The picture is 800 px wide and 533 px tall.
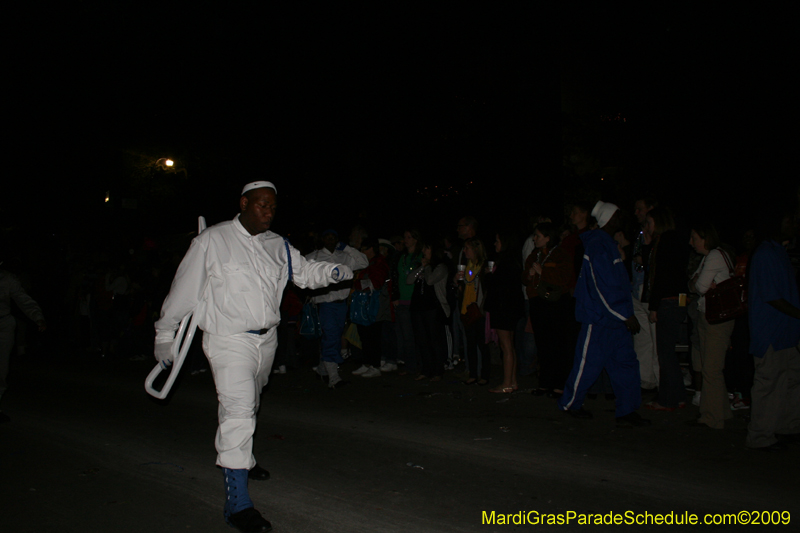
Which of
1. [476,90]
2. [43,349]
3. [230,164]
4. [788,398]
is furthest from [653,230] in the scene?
[230,164]

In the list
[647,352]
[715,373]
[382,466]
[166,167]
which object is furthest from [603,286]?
[166,167]

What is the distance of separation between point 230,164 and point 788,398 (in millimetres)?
19561

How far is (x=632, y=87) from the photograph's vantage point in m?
12.1

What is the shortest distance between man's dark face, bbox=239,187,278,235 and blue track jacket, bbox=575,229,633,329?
355 cm

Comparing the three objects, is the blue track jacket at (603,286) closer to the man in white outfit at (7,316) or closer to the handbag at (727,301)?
the handbag at (727,301)

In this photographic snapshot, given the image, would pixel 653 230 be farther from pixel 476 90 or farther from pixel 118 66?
pixel 118 66

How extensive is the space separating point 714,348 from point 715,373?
0.25 m

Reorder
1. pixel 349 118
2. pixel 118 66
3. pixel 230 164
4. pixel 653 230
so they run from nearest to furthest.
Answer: pixel 653 230, pixel 349 118, pixel 230 164, pixel 118 66

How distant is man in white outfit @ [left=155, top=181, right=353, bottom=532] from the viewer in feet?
13.6

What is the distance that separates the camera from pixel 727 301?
20.0 ft

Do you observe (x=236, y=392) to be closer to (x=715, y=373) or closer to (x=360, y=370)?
(x=715, y=373)

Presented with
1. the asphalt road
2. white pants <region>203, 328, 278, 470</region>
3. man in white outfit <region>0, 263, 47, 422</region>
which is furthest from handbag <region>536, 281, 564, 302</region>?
man in white outfit <region>0, 263, 47, 422</region>

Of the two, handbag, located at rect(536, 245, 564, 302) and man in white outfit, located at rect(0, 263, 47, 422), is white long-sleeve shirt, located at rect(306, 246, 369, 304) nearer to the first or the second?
handbag, located at rect(536, 245, 564, 302)

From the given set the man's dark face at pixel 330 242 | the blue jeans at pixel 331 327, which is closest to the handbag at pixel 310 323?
the blue jeans at pixel 331 327
